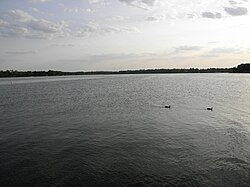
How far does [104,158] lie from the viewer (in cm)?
1842

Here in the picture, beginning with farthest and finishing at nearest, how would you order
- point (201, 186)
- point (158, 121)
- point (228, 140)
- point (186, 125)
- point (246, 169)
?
point (158, 121), point (186, 125), point (228, 140), point (246, 169), point (201, 186)

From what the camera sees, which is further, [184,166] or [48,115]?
[48,115]

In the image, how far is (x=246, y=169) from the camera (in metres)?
16.1

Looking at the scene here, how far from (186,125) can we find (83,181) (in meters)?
16.5

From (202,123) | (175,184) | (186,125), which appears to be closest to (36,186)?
(175,184)

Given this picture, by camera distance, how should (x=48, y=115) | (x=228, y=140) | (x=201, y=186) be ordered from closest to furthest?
(x=201, y=186) → (x=228, y=140) → (x=48, y=115)

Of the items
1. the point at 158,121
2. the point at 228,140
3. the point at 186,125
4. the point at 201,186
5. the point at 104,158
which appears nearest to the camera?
the point at 201,186

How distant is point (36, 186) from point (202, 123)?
20646 mm

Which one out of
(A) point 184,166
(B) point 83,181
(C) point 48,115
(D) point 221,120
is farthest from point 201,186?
(C) point 48,115

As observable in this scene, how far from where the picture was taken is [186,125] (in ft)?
93.4

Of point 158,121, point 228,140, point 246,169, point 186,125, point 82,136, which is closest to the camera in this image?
point 246,169

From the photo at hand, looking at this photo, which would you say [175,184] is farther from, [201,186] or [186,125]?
[186,125]

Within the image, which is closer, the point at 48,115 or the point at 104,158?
the point at 104,158

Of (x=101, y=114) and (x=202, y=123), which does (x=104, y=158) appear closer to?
(x=202, y=123)
